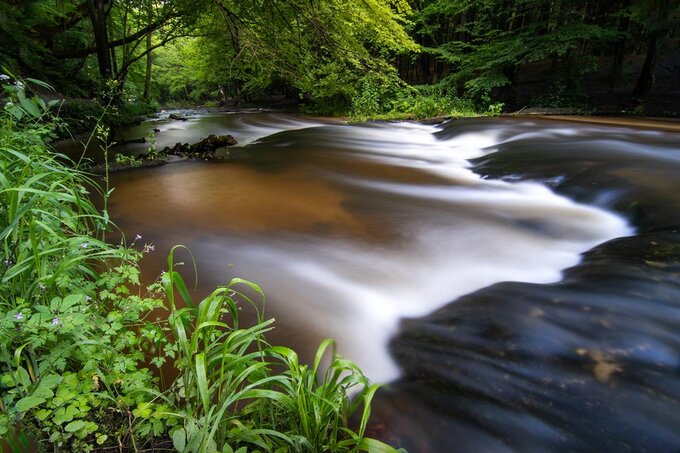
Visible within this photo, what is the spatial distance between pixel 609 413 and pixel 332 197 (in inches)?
147

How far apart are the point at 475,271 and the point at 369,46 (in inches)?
825

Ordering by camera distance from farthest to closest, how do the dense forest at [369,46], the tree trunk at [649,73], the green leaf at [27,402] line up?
the tree trunk at [649,73], the dense forest at [369,46], the green leaf at [27,402]

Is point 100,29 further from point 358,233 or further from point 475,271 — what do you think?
point 475,271

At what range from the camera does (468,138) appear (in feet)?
27.1

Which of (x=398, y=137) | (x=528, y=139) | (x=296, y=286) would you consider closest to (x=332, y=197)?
(x=296, y=286)

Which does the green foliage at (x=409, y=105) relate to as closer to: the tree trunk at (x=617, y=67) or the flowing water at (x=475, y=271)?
the tree trunk at (x=617, y=67)

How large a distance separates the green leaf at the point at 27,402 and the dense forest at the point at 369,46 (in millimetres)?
4195

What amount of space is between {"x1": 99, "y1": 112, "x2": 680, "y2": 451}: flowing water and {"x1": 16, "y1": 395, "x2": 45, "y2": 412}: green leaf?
48.9 inches

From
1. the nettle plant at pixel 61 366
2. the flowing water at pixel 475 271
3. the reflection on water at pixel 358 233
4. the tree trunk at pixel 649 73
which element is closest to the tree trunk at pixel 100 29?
the flowing water at pixel 475 271

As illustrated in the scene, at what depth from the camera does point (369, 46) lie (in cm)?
2112

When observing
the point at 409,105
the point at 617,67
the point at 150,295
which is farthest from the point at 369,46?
the point at 150,295

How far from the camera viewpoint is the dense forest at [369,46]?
20.2 ft

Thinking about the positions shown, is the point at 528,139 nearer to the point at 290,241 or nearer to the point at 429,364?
the point at 290,241

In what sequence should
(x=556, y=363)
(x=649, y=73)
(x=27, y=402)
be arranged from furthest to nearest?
1. (x=649, y=73)
2. (x=556, y=363)
3. (x=27, y=402)
